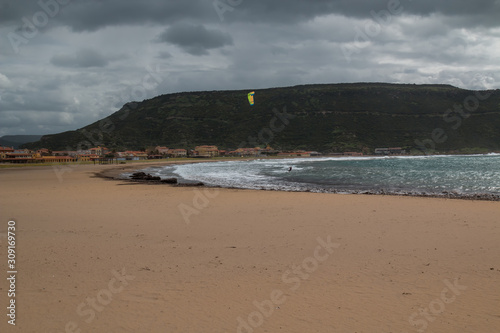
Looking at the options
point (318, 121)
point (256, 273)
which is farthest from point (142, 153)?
point (256, 273)

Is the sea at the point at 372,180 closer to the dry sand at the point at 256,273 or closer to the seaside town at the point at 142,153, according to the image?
the dry sand at the point at 256,273

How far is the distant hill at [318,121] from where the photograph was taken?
126000 mm

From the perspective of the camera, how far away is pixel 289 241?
27.2 ft

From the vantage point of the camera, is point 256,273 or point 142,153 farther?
point 142,153

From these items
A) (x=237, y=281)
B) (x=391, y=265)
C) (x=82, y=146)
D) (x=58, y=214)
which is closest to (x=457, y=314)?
(x=391, y=265)

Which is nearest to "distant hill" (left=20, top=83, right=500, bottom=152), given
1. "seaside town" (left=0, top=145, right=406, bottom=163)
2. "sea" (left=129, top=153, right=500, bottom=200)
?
"seaside town" (left=0, top=145, right=406, bottom=163)

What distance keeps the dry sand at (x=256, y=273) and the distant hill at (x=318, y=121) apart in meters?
119

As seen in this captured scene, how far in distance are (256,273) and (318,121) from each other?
479 ft

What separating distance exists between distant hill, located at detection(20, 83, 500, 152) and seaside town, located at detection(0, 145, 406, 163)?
5.96m

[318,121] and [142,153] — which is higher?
[318,121]

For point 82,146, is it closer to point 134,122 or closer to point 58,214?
point 134,122

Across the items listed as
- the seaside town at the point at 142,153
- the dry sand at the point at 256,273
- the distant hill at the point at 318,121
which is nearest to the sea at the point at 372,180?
the dry sand at the point at 256,273

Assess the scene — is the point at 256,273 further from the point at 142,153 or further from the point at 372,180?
the point at 142,153

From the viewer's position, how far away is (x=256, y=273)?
6.05 m
